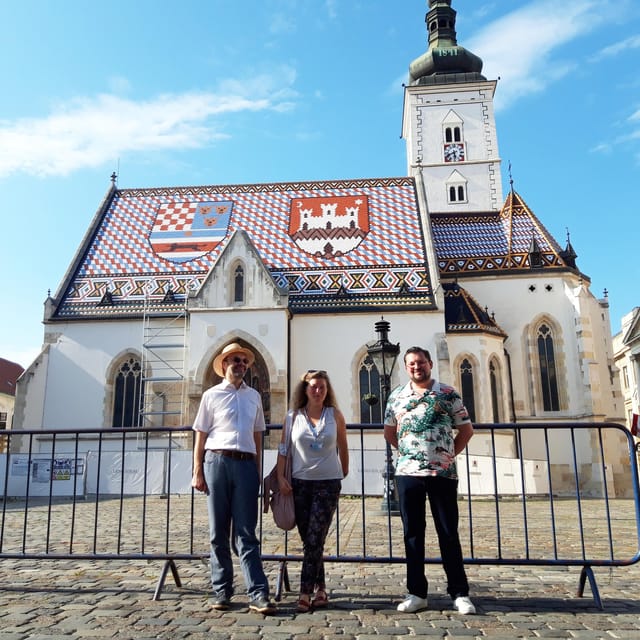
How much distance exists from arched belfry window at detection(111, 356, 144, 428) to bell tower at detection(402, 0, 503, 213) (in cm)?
2032

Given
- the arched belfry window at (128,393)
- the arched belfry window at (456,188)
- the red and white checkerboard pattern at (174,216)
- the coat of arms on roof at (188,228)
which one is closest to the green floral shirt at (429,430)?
the arched belfry window at (128,393)

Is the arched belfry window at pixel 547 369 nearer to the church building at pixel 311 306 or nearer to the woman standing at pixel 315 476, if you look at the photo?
the church building at pixel 311 306

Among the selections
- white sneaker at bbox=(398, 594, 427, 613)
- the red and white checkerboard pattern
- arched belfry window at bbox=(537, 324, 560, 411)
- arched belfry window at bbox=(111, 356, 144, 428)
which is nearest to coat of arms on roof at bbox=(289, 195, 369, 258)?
the red and white checkerboard pattern

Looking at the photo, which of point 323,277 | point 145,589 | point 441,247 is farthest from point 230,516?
point 441,247

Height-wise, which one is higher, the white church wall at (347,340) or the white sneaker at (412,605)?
the white church wall at (347,340)

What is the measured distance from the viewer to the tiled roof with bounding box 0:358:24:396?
Result: 5622 centimetres

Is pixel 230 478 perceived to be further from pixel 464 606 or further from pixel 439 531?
pixel 464 606

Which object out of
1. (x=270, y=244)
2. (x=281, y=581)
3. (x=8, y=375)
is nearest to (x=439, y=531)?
(x=281, y=581)

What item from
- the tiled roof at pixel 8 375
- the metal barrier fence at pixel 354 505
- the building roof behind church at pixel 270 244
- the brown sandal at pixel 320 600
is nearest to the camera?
the brown sandal at pixel 320 600

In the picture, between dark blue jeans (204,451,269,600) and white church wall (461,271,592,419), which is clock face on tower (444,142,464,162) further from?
dark blue jeans (204,451,269,600)

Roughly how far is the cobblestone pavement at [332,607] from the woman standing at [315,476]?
0.30m

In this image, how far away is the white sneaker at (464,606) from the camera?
4.75 meters

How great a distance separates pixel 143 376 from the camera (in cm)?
2303

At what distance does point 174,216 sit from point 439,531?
2511 centimetres
